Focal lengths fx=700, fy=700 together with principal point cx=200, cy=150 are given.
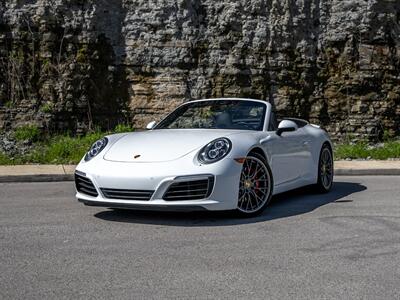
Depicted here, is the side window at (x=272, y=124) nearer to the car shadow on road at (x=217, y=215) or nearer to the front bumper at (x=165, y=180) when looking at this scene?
the car shadow on road at (x=217, y=215)

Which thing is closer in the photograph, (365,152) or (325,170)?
(325,170)

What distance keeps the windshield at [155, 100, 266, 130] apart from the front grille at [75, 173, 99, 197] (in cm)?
167

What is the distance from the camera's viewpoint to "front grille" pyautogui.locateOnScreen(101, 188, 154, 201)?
276 inches

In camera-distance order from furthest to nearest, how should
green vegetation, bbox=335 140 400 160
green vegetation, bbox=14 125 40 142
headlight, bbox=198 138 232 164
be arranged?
1. green vegetation, bbox=335 140 400 160
2. green vegetation, bbox=14 125 40 142
3. headlight, bbox=198 138 232 164

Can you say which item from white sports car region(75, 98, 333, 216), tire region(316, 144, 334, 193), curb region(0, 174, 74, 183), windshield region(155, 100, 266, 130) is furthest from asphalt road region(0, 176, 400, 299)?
curb region(0, 174, 74, 183)

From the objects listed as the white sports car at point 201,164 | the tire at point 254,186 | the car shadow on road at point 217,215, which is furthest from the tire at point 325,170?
the tire at point 254,186

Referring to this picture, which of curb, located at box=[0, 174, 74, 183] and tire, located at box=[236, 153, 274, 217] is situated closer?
tire, located at box=[236, 153, 274, 217]

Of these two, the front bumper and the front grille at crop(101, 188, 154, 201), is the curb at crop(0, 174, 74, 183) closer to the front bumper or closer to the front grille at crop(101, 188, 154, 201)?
the front bumper

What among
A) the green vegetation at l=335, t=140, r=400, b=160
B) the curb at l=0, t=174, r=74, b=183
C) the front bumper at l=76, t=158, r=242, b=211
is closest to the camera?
the front bumper at l=76, t=158, r=242, b=211

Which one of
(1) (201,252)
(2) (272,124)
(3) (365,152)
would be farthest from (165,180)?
(3) (365,152)

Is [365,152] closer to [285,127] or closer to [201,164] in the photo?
[285,127]

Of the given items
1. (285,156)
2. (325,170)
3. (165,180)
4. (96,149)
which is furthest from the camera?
(325,170)

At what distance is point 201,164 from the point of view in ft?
23.2

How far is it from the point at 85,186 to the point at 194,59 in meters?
10.9
